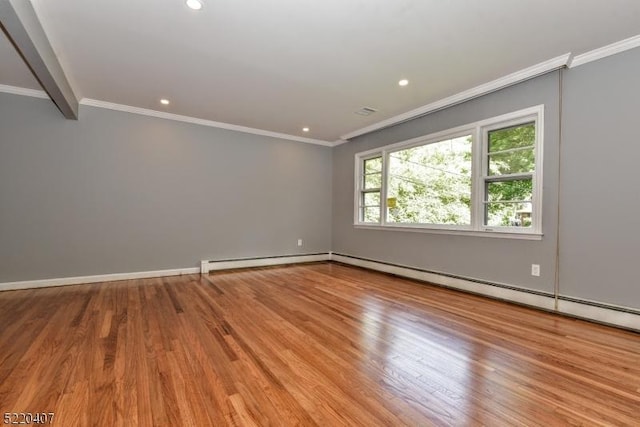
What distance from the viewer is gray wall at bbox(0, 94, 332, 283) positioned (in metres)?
3.68

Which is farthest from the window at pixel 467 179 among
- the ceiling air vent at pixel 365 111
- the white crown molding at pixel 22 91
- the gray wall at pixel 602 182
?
the white crown molding at pixel 22 91

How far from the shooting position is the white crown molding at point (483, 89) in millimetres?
2885

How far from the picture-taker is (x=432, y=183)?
4.32 meters

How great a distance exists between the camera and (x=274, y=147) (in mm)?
5555

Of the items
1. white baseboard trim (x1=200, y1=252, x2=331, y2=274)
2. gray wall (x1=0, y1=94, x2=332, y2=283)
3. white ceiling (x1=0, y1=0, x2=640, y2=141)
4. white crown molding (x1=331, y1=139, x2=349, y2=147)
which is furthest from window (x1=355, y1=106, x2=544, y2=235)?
gray wall (x1=0, y1=94, x2=332, y2=283)

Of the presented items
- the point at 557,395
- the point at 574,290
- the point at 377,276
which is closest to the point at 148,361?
the point at 557,395

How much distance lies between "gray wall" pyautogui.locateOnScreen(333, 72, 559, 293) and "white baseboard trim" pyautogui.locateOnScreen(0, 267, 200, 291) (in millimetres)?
3162

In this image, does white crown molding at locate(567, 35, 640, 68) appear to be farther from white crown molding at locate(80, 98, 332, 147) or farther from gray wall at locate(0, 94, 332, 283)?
gray wall at locate(0, 94, 332, 283)

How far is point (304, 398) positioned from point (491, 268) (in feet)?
9.62

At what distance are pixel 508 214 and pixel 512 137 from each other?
3.00ft

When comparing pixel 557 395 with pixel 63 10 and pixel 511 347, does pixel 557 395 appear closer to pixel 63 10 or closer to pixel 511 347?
pixel 511 347

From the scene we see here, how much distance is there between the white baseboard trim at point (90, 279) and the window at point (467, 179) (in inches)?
133

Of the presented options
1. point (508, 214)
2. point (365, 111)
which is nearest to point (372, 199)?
point (365, 111)

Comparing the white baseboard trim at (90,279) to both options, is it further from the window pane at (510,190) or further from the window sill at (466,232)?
the window pane at (510,190)
